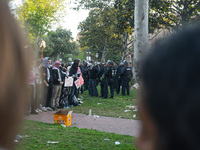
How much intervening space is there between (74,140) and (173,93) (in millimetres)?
6471

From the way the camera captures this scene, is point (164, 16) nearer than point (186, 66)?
No

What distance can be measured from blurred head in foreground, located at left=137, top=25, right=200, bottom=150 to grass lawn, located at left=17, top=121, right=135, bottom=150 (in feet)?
17.3

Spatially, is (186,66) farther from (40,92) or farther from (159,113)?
(40,92)

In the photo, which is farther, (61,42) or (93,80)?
(61,42)

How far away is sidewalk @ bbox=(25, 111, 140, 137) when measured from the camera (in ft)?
27.7

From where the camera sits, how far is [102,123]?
31.1 ft

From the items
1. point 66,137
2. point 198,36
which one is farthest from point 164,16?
point 198,36

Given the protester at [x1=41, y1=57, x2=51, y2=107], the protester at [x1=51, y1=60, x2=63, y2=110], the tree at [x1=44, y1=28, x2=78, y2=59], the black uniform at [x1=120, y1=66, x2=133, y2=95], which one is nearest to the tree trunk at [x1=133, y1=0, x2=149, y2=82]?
the protester at [x1=41, y1=57, x2=51, y2=107]

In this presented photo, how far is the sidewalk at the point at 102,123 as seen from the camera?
843cm

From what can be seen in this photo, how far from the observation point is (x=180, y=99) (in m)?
0.70

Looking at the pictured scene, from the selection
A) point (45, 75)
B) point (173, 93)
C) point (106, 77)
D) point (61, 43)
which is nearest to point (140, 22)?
point (45, 75)

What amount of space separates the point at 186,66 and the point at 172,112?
0.13m

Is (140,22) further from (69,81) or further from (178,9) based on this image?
(178,9)

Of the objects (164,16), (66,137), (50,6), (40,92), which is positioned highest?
(50,6)
